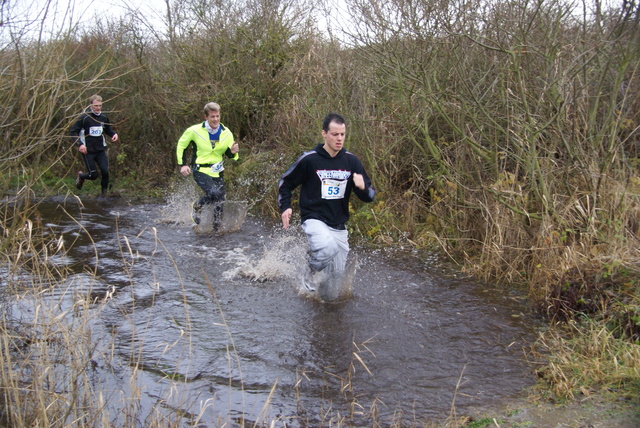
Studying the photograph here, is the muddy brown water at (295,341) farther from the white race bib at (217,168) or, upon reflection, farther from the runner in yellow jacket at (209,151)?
the white race bib at (217,168)

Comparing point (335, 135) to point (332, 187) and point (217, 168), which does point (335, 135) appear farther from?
point (217, 168)

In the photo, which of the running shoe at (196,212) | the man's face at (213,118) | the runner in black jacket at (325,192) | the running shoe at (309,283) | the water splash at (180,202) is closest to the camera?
the runner in black jacket at (325,192)

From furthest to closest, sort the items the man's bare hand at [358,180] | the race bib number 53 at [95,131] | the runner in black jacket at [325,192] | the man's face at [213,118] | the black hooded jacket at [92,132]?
the race bib number 53 at [95,131] → the black hooded jacket at [92,132] → the man's face at [213,118] → the runner in black jacket at [325,192] → the man's bare hand at [358,180]

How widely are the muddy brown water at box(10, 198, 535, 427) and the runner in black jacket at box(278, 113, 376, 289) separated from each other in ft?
2.18

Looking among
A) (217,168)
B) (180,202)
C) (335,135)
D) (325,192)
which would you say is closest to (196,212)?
(217,168)

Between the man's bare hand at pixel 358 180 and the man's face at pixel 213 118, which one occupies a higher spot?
the man's face at pixel 213 118

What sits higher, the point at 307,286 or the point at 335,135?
the point at 335,135

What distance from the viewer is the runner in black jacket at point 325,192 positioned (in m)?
6.29

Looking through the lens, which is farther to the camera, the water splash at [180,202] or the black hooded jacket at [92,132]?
the black hooded jacket at [92,132]

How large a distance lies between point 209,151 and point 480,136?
4023 millimetres

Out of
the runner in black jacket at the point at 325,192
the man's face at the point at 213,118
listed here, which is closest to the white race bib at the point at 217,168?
the man's face at the point at 213,118

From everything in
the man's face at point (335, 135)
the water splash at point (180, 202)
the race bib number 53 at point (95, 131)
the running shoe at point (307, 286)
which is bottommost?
the running shoe at point (307, 286)

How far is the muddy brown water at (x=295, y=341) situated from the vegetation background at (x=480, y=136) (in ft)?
1.70

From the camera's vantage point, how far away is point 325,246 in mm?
6285
